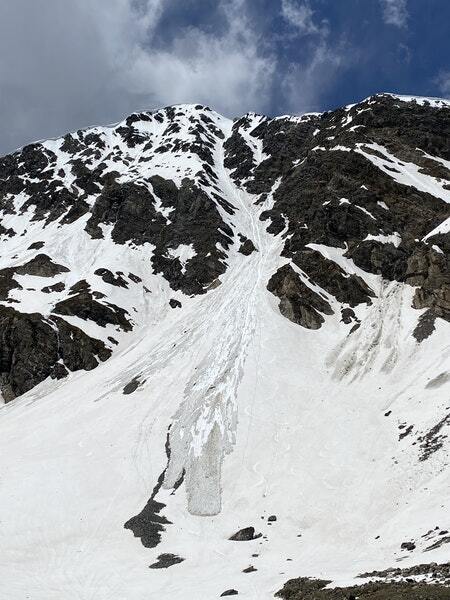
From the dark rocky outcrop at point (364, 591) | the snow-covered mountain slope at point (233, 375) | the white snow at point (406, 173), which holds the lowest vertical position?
the dark rocky outcrop at point (364, 591)

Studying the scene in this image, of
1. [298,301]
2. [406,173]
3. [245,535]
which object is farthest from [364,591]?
[406,173]

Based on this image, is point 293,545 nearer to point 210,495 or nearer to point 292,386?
point 210,495

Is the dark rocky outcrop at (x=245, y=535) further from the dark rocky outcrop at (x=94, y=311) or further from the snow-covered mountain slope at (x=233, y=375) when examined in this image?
the dark rocky outcrop at (x=94, y=311)

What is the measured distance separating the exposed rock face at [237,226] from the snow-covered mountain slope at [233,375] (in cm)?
55

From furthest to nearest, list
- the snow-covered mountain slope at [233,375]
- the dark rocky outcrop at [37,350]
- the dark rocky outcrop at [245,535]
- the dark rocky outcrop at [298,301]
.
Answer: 1. the dark rocky outcrop at [298,301]
2. the dark rocky outcrop at [37,350]
3. the dark rocky outcrop at [245,535]
4. the snow-covered mountain slope at [233,375]

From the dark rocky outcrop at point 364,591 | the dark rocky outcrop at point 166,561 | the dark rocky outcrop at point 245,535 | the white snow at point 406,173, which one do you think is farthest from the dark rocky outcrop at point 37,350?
the white snow at point 406,173

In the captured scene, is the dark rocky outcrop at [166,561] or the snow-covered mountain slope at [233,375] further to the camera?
the snow-covered mountain slope at [233,375]

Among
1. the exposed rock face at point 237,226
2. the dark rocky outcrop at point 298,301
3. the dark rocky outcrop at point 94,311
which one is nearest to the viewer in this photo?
the dark rocky outcrop at point 298,301

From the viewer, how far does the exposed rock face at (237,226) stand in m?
73.8

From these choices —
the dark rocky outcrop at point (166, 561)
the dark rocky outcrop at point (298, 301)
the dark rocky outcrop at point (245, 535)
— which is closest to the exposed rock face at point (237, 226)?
the dark rocky outcrop at point (298, 301)

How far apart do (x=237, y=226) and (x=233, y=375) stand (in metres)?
63.7

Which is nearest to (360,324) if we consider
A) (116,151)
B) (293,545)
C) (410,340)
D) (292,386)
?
(410,340)

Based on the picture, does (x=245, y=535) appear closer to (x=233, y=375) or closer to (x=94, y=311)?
(x=233, y=375)

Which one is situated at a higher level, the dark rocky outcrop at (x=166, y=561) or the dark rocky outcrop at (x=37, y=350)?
the dark rocky outcrop at (x=37, y=350)
